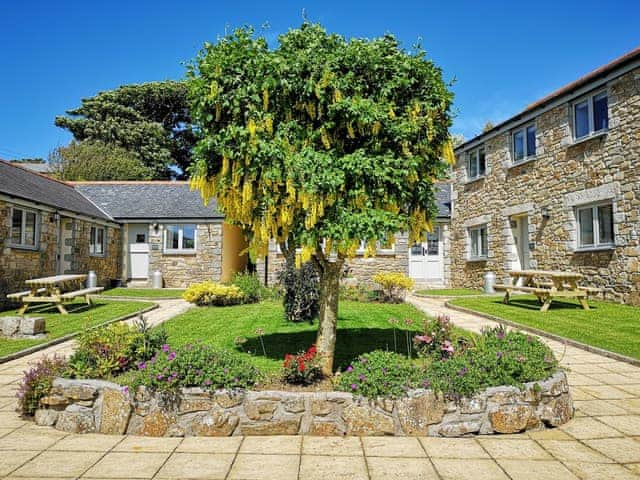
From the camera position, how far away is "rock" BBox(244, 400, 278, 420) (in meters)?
4.34

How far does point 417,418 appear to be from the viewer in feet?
14.2

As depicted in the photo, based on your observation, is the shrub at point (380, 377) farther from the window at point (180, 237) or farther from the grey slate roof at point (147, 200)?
the window at point (180, 237)

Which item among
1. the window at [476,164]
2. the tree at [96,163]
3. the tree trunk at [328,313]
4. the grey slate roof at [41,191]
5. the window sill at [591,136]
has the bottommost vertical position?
the tree trunk at [328,313]

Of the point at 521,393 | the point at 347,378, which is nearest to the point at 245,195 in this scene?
the point at 347,378

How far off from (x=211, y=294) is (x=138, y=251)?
8.30 m

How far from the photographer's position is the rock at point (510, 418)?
4.34 metres

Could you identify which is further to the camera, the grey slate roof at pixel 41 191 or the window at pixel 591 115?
the grey slate roof at pixel 41 191

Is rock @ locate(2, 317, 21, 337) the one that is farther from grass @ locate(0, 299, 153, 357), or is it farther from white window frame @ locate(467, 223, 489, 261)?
white window frame @ locate(467, 223, 489, 261)

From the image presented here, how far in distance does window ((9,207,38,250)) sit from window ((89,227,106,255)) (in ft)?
11.5

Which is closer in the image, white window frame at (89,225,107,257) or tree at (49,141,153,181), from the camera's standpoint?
white window frame at (89,225,107,257)

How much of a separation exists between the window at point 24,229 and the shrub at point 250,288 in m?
6.35

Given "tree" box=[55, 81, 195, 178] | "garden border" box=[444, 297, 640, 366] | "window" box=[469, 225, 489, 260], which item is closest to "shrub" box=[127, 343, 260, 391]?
"garden border" box=[444, 297, 640, 366]

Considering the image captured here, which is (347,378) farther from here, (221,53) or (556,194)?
(556,194)

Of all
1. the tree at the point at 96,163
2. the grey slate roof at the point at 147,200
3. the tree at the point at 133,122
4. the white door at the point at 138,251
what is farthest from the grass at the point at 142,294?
the tree at the point at 133,122
